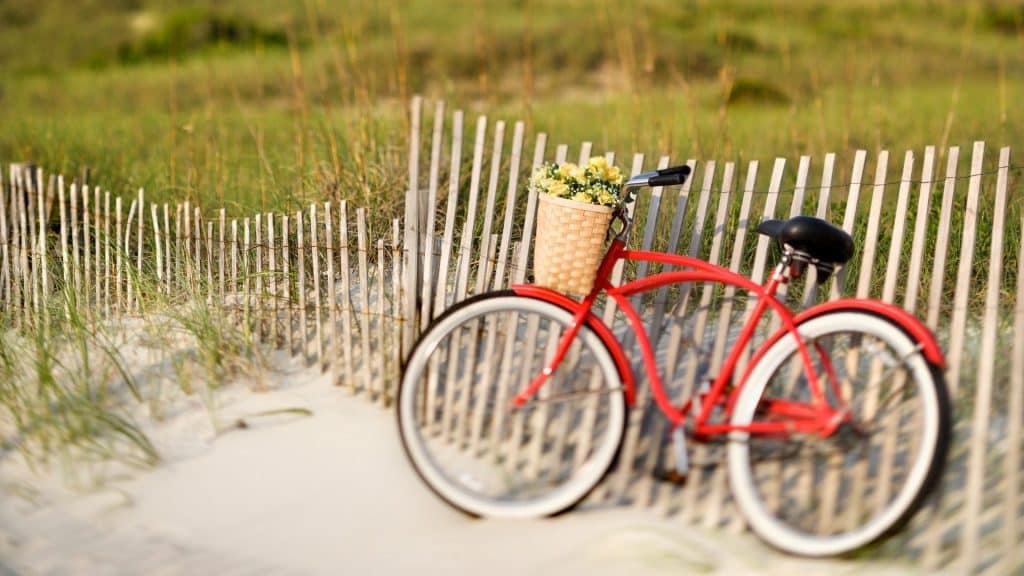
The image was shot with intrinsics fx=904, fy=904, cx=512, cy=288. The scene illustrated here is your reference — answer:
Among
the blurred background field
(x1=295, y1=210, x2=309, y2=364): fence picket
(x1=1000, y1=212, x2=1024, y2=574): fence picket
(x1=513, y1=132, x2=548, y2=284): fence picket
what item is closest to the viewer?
(x1=1000, y1=212, x2=1024, y2=574): fence picket

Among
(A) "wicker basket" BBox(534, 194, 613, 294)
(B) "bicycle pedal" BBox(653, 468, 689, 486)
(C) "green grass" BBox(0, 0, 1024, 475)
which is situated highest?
(C) "green grass" BBox(0, 0, 1024, 475)

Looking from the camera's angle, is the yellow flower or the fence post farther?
the fence post

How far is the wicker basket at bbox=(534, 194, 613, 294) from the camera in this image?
268cm

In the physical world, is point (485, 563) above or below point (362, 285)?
below

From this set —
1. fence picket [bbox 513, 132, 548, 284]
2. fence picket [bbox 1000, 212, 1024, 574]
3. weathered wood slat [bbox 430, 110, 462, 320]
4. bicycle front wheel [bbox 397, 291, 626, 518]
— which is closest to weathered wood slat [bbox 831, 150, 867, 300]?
fence picket [bbox 1000, 212, 1024, 574]

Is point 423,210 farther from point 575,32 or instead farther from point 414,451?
point 575,32

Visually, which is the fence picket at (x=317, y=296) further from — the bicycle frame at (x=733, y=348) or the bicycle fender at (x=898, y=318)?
the bicycle fender at (x=898, y=318)

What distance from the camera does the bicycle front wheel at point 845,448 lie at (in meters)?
2.45

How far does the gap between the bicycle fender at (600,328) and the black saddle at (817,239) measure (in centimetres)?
59

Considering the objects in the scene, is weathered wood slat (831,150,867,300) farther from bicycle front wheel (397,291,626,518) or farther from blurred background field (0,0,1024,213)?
blurred background field (0,0,1024,213)

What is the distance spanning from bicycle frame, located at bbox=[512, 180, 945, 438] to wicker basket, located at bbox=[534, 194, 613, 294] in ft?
0.27

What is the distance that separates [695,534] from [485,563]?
0.65 metres

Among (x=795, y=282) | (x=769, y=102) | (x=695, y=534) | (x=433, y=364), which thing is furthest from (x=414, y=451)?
(x=769, y=102)

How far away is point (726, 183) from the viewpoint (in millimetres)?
3182
